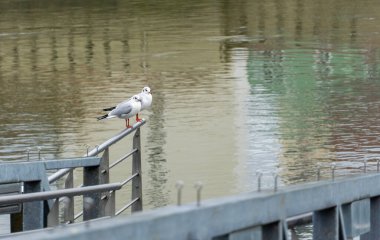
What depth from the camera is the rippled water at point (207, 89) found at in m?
17.5

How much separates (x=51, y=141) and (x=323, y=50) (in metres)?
16.0

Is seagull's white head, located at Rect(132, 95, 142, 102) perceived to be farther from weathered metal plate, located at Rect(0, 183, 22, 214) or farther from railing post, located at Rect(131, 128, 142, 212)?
weathered metal plate, located at Rect(0, 183, 22, 214)

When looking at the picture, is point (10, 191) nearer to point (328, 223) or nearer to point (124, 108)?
point (328, 223)

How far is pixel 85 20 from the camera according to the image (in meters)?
51.0

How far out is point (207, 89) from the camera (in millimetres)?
26516

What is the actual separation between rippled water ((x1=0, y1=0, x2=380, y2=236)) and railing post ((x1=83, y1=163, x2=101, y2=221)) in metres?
3.94

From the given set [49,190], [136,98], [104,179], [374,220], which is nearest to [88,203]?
[104,179]

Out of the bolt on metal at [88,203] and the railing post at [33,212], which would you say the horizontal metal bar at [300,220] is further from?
the bolt on metal at [88,203]

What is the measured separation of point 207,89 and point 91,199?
17.1 metres

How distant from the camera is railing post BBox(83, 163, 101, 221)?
938 cm

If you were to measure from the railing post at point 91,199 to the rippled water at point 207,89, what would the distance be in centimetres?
394

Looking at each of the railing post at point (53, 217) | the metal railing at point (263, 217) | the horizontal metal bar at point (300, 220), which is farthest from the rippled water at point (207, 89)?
the horizontal metal bar at point (300, 220)

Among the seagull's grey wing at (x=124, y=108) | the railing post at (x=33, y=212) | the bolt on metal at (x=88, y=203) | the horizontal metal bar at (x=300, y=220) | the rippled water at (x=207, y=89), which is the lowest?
the rippled water at (x=207, y=89)

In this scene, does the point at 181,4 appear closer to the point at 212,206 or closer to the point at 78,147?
the point at 78,147
